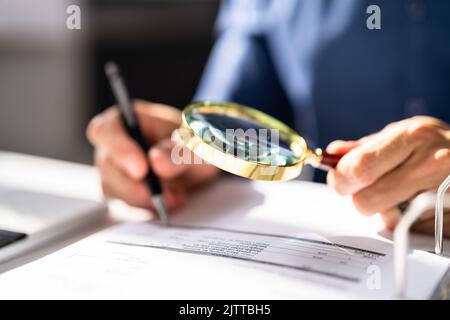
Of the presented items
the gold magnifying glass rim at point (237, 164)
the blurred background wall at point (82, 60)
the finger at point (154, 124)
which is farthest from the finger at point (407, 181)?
the blurred background wall at point (82, 60)

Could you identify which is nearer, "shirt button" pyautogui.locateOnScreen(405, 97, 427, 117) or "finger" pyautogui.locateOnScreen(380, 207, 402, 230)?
"finger" pyautogui.locateOnScreen(380, 207, 402, 230)

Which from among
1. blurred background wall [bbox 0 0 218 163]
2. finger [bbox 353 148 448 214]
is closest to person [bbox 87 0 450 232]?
Result: finger [bbox 353 148 448 214]

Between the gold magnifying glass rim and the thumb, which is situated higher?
the thumb

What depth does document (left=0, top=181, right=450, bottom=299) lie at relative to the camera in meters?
0.53

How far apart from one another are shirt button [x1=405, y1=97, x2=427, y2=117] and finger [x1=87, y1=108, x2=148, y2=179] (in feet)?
1.96

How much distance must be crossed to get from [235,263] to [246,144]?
0.18 metres

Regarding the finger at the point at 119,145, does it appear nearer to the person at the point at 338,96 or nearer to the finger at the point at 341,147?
the person at the point at 338,96

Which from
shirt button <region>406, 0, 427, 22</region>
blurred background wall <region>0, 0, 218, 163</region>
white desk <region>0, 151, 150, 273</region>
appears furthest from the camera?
blurred background wall <region>0, 0, 218, 163</region>

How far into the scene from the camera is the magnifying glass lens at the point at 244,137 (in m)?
0.67

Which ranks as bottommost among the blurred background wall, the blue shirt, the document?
the document

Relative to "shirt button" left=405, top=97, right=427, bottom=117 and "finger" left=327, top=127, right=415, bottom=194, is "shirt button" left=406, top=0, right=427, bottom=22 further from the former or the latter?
"finger" left=327, top=127, right=415, bottom=194

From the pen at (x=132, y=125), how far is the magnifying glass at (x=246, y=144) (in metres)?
0.15

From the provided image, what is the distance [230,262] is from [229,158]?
12cm

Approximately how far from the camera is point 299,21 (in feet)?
4.47
